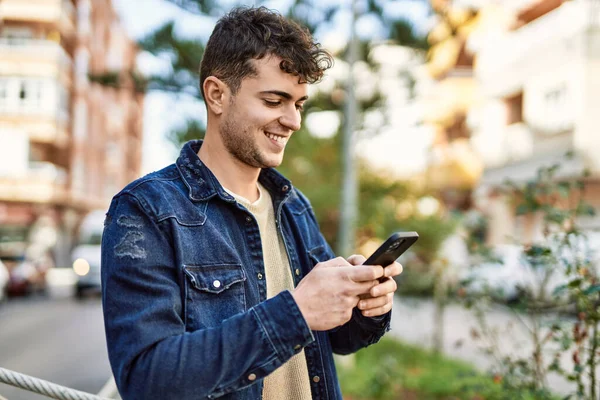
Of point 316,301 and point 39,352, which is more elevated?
point 316,301

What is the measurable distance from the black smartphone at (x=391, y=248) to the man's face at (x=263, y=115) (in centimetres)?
44

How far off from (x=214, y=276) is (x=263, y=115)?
1.50 feet

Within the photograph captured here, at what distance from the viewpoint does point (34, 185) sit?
1264 inches

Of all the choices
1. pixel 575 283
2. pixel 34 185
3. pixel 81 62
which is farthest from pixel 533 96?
pixel 81 62

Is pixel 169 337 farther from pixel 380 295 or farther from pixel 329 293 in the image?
pixel 380 295

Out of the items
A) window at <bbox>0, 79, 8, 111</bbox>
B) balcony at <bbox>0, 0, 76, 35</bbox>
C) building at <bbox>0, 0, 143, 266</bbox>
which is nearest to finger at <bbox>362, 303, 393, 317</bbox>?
building at <bbox>0, 0, 143, 266</bbox>

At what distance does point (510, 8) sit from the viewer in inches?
853

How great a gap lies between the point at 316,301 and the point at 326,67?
2.54ft

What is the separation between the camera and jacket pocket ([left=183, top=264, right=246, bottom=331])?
5.23ft

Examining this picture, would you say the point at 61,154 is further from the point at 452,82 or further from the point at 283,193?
the point at 283,193

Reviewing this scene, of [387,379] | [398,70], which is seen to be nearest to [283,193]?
[387,379]

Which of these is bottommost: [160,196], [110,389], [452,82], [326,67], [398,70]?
[110,389]

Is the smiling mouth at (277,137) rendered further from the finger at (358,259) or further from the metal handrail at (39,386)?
the metal handrail at (39,386)

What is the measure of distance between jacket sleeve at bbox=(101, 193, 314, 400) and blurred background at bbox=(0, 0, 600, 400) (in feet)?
5.37
